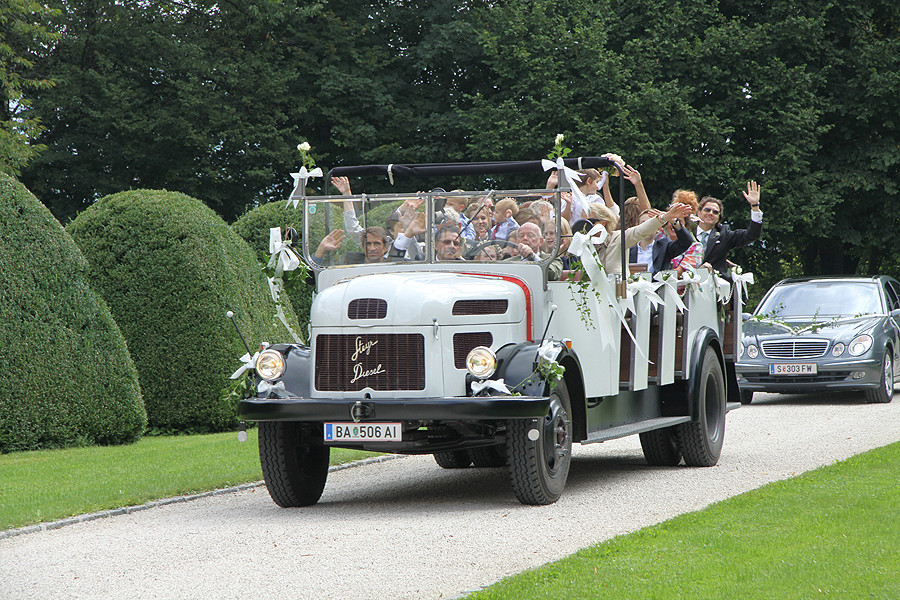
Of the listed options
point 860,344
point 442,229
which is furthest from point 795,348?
point 442,229

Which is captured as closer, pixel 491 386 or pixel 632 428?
pixel 491 386

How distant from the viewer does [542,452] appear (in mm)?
8148

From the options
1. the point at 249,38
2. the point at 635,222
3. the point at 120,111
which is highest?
the point at 249,38

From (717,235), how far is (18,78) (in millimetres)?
19912

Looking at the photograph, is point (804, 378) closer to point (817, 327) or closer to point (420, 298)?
point (817, 327)

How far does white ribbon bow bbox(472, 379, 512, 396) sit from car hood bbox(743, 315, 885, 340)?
393 inches

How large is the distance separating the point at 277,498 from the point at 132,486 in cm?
183

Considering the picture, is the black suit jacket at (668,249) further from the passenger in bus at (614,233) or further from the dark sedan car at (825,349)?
the dark sedan car at (825,349)

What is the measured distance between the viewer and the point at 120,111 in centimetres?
2948

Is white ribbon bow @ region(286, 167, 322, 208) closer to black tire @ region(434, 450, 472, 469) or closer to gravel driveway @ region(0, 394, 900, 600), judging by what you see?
gravel driveway @ region(0, 394, 900, 600)

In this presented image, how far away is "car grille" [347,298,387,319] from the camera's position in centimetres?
823

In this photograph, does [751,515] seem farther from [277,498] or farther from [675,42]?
[675,42]

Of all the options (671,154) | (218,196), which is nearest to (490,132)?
(671,154)

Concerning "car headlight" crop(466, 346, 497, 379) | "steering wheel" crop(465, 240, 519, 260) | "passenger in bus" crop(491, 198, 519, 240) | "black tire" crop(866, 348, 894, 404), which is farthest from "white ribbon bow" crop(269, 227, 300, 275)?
"black tire" crop(866, 348, 894, 404)
